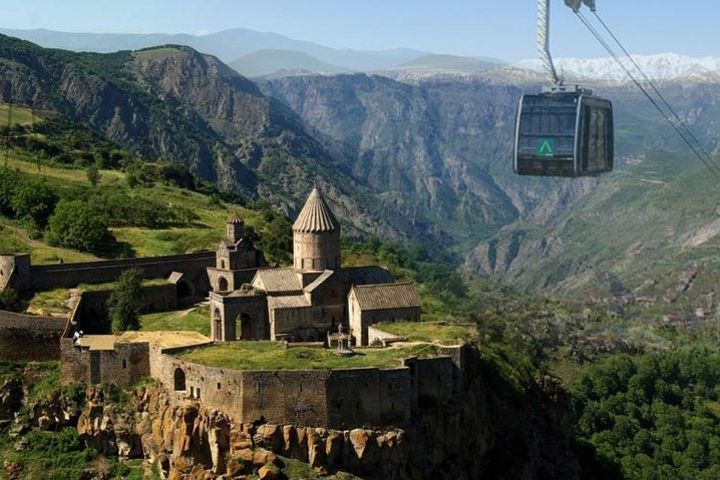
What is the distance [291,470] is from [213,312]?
42.5 ft

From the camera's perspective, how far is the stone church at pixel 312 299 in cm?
4709

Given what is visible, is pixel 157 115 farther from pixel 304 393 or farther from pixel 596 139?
pixel 596 139

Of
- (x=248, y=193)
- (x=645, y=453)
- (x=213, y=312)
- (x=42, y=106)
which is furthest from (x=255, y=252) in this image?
(x=248, y=193)

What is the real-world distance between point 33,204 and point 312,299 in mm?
27049

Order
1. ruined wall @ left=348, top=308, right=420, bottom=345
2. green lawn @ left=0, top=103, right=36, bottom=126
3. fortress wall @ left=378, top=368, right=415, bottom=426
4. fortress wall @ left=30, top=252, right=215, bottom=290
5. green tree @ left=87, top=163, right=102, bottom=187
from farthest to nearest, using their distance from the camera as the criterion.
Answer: green lawn @ left=0, top=103, right=36, bottom=126 → green tree @ left=87, top=163, right=102, bottom=187 → fortress wall @ left=30, top=252, right=215, bottom=290 → ruined wall @ left=348, top=308, right=420, bottom=345 → fortress wall @ left=378, top=368, right=415, bottom=426

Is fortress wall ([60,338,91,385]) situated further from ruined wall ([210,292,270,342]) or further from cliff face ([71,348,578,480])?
ruined wall ([210,292,270,342])

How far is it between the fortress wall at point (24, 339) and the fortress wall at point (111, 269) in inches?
340

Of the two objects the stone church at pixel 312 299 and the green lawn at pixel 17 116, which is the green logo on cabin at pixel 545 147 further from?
the green lawn at pixel 17 116

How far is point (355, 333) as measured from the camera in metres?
47.5

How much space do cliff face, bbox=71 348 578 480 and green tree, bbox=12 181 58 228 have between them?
87.2 ft

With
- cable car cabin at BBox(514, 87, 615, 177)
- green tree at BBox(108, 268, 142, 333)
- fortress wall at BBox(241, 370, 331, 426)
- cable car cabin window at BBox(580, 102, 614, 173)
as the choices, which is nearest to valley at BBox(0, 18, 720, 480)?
fortress wall at BBox(241, 370, 331, 426)

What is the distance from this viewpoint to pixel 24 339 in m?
44.7

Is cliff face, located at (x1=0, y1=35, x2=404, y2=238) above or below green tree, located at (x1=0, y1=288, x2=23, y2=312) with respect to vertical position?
above

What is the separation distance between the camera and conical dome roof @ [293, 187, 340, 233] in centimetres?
5005
